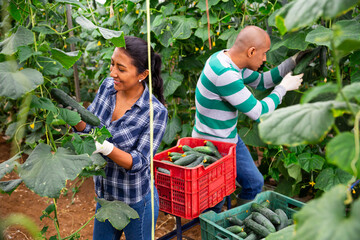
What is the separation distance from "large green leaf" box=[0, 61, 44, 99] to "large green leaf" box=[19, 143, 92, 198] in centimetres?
28

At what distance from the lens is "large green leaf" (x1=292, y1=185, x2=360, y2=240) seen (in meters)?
0.51

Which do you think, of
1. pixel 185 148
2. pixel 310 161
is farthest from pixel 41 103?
pixel 310 161

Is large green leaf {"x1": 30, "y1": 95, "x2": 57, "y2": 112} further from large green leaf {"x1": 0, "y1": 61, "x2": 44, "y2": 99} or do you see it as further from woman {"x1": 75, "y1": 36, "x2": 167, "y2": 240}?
woman {"x1": 75, "y1": 36, "x2": 167, "y2": 240}

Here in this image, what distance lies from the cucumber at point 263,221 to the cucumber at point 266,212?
0.05 meters

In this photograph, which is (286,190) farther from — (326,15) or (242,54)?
(326,15)

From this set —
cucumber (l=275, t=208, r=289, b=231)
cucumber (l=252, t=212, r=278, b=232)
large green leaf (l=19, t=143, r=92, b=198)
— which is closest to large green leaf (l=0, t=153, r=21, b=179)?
large green leaf (l=19, t=143, r=92, b=198)

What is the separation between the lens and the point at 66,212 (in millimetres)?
3416

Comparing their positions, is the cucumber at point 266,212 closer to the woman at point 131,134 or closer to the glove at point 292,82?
the woman at point 131,134

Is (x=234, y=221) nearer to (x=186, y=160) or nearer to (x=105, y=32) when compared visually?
(x=186, y=160)

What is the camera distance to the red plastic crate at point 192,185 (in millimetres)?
2087

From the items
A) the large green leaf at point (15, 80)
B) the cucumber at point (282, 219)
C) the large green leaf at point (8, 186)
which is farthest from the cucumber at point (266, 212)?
the large green leaf at point (15, 80)

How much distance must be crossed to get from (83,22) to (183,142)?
4.86ft

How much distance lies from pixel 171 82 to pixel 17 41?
216 cm

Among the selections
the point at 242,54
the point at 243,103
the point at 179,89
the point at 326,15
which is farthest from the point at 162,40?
the point at 326,15
